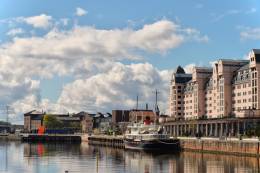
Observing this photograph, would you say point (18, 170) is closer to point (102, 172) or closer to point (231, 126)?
point (102, 172)

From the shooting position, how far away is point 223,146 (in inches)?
5310

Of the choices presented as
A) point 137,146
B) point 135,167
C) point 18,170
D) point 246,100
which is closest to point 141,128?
point 137,146

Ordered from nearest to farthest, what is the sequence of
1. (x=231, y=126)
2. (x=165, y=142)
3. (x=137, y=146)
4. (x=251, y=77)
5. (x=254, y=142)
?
1. (x=254, y=142)
2. (x=165, y=142)
3. (x=137, y=146)
4. (x=231, y=126)
5. (x=251, y=77)

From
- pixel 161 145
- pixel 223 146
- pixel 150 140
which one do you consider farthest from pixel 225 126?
pixel 223 146

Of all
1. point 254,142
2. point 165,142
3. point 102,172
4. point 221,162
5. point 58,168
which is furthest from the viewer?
point 165,142

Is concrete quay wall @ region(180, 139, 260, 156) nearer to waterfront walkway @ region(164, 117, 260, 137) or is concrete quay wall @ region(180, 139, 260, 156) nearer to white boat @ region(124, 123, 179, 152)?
white boat @ region(124, 123, 179, 152)

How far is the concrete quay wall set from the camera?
400ft

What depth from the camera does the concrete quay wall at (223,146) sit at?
12194 centimetres

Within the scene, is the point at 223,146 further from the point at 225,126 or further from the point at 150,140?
the point at 225,126

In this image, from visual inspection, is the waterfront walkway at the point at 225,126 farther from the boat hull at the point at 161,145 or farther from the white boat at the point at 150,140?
the white boat at the point at 150,140

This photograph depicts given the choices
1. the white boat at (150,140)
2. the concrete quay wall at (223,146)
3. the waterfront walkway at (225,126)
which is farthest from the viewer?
the waterfront walkway at (225,126)

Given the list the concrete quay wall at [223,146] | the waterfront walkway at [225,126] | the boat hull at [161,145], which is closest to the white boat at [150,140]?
the boat hull at [161,145]

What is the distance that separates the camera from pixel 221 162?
108500 mm

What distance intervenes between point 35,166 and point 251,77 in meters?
104
